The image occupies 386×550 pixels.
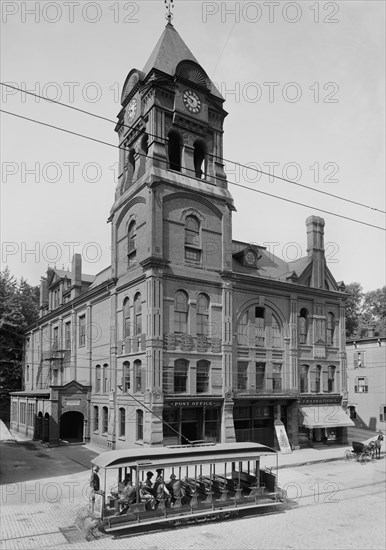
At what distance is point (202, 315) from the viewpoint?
33.8 meters

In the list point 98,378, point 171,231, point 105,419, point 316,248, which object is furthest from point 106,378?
point 316,248

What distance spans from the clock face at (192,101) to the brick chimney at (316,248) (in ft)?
42.3

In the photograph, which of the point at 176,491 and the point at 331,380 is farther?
the point at 331,380

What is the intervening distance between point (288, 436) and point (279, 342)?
6.67 m

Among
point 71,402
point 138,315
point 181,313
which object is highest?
point 181,313

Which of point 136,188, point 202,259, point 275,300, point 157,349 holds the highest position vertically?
point 136,188

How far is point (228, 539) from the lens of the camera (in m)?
16.8

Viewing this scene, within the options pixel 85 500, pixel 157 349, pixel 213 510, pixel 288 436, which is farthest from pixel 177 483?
pixel 288 436

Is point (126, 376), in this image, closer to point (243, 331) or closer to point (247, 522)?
point (243, 331)

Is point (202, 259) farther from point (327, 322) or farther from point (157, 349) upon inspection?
point (327, 322)

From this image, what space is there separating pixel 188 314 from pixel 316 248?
14.0 meters

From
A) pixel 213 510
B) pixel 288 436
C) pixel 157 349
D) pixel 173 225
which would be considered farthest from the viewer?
pixel 288 436

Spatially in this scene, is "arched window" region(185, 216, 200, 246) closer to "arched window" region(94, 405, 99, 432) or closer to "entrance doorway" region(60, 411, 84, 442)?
"arched window" region(94, 405, 99, 432)

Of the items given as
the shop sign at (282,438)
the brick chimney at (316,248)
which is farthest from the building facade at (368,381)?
the shop sign at (282,438)
